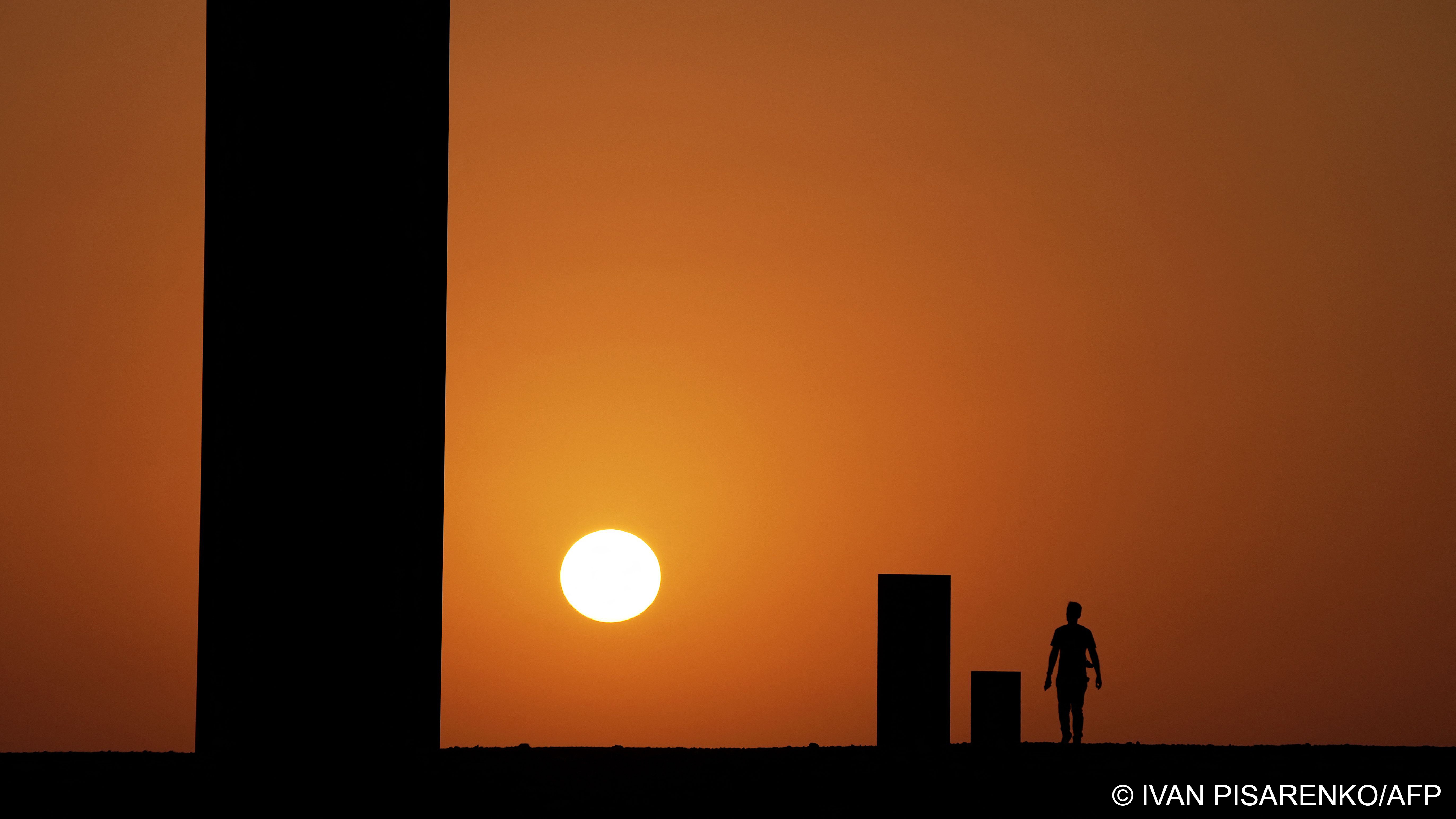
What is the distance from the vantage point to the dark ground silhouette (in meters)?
7.62

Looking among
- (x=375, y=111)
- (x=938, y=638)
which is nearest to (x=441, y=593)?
(x=375, y=111)

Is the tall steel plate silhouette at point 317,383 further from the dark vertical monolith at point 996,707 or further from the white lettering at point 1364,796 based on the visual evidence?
the dark vertical monolith at point 996,707

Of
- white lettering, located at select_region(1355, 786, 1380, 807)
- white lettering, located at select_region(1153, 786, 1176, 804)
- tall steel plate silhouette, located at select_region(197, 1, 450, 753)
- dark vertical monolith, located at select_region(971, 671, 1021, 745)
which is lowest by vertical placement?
dark vertical monolith, located at select_region(971, 671, 1021, 745)

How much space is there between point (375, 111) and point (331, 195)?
26cm

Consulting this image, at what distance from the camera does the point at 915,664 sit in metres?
13.3

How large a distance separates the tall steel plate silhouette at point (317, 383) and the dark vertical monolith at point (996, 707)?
12.2m

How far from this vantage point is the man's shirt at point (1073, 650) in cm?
1409

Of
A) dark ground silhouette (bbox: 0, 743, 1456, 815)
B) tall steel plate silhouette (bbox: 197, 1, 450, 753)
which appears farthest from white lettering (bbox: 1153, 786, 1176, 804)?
tall steel plate silhouette (bbox: 197, 1, 450, 753)

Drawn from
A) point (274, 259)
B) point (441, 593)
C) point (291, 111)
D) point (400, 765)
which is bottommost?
point (400, 765)

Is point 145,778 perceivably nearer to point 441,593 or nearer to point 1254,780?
point 441,593

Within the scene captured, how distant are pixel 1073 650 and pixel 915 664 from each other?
75.1 inches

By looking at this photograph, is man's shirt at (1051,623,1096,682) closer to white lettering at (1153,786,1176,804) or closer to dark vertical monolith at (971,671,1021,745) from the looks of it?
dark vertical monolith at (971,671,1021,745)

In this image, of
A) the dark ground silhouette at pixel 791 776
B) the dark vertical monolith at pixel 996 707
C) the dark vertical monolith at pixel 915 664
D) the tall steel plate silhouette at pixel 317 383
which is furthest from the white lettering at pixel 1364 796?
the tall steel plate silhouette at pixel 317 383

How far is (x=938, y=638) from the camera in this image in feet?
43.7
